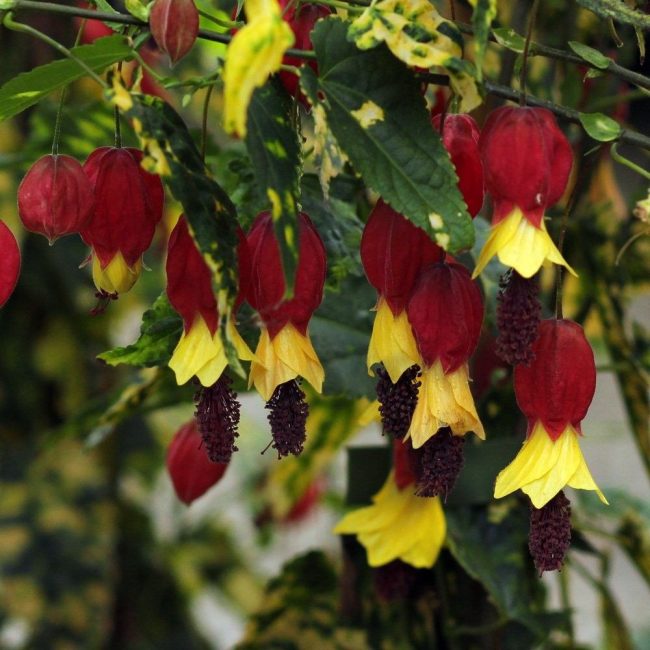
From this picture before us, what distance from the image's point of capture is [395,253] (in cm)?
48

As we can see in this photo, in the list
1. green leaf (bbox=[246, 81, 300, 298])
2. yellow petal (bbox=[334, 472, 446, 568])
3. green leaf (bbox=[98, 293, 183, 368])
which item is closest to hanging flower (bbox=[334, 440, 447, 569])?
yellow petal (bbox=[334, 472, 446, 568])

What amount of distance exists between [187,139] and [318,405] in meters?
0.57

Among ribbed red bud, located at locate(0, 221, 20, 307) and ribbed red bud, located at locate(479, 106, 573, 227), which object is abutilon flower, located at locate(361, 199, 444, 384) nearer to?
→ ribbed red bud, located at locate(479, 106, 573, 227)

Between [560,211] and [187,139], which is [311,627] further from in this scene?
[187,139]

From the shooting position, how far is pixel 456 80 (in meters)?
0.44

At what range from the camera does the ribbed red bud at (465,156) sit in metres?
0.49

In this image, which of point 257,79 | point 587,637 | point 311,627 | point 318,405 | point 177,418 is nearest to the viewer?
point 257,79

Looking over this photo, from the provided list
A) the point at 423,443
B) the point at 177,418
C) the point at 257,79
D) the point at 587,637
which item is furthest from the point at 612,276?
the point at 587,637

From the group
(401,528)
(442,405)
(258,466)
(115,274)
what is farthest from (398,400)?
(258,466)

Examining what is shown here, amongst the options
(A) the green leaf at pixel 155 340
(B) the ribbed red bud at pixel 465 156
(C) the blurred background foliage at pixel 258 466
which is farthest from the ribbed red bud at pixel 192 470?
(B) the ribbed red bud at pixel 465 156

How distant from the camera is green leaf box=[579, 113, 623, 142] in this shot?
0.45 meters

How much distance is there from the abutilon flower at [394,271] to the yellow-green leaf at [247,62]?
0.11 meters

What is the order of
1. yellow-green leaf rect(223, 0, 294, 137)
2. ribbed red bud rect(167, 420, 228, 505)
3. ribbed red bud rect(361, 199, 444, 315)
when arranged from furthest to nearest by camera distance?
ribbed red bud rect(167, 420, 228, 505) < ribbed red bud rect(361, 199, 444, 315) < yellow-green leaf rect(223, 0, 294, 137)

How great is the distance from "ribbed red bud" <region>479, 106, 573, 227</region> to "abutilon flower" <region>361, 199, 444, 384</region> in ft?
0.11
